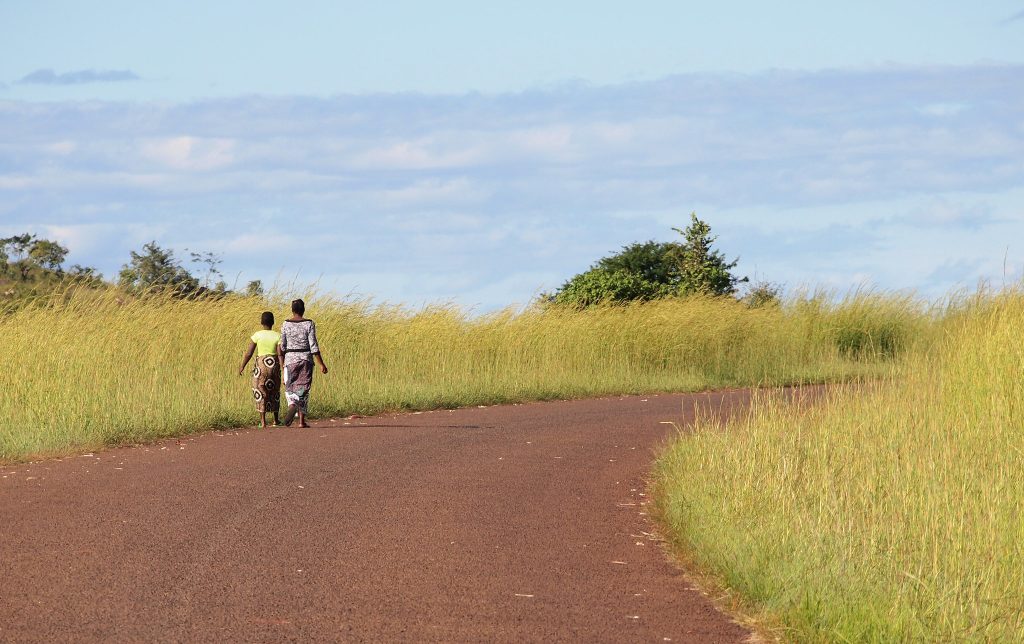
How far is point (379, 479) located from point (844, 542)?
560 cm

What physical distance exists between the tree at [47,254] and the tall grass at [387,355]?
24742 mm

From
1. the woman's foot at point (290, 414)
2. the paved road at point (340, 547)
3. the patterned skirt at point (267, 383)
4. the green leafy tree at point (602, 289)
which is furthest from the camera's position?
the green leafy tree at point (602, 289)

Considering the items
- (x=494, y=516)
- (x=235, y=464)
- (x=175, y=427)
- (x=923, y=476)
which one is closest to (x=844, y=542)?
(x=923, y=476)

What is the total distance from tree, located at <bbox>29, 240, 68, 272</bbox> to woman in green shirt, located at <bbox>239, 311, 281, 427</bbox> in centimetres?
3298

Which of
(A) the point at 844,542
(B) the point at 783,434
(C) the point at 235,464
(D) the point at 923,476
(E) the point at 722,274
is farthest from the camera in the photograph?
(E) the point at 722,274

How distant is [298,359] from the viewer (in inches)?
688

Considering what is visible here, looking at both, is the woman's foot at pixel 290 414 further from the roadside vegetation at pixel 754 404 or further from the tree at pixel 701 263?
the tree at pixel 701 263

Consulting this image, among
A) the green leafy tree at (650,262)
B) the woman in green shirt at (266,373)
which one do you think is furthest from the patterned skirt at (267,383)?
the green leafy tree at (650,262)

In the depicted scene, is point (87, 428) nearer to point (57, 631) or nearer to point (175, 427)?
point (175, 427)

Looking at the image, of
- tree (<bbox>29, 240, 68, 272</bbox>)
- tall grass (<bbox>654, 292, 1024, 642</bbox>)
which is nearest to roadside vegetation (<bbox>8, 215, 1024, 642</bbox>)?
tall grass (<bbox>654, 292, 1024, 642</bbox>)

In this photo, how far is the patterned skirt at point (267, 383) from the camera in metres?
17.4

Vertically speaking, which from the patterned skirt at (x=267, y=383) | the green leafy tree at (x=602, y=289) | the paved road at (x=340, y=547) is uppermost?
the green leafy tree at (x=602, y=289)

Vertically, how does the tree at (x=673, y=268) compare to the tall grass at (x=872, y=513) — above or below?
above

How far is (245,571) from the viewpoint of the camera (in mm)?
7848
